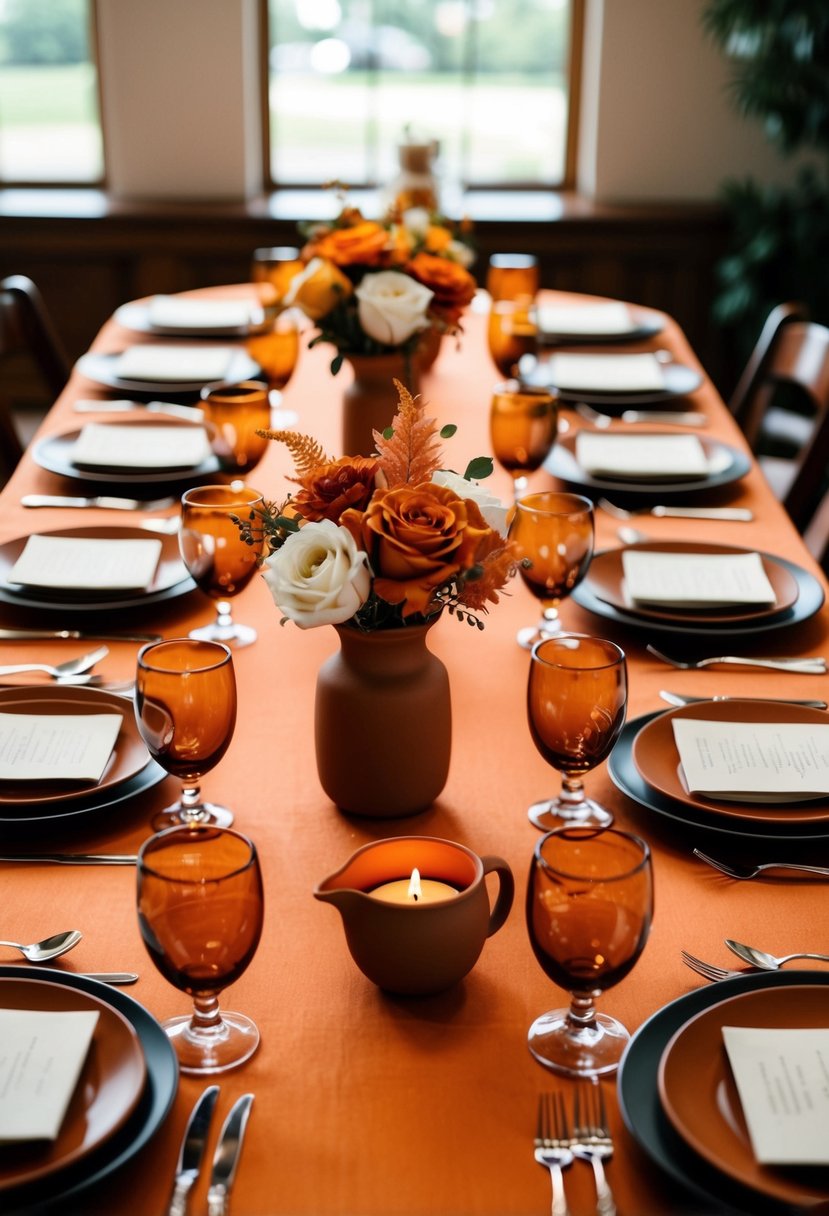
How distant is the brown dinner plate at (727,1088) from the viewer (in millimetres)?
771

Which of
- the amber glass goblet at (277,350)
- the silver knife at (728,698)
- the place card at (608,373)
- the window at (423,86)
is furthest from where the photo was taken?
the window at (423,86)

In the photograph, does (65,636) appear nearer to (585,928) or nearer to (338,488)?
(338,488)

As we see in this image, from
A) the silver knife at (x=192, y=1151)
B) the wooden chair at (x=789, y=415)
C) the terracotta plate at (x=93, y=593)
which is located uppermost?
the silver knife at (x=192, y=1151)

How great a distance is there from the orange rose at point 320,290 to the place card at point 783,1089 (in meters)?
1.17


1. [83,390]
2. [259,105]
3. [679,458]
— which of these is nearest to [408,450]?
[679,458]

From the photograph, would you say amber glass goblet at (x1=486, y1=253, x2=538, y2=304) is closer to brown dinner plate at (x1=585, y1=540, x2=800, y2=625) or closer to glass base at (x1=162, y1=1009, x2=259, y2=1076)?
brown dinner plate at (x1=585, y1=540, x2=800, y2=625)

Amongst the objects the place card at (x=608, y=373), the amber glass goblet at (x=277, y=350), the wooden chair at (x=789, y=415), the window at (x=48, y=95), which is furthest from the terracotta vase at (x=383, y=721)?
the window at (x=48, y=95)

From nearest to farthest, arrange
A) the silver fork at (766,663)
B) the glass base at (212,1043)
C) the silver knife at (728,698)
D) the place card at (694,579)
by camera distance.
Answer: the glass base at (212,1043)
the silver knife at (728,698)
the silver fork at (766,663)
the place card at (694,579)

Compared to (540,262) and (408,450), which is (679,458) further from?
(540,262)

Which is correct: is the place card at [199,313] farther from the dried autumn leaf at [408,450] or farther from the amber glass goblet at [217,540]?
the dried autumn leaf at [408,450]

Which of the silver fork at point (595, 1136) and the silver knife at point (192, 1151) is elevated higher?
the silver knife at point (192, 1151)

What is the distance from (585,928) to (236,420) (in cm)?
102

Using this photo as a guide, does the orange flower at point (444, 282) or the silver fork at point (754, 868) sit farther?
the orange flower at point (444, 282)

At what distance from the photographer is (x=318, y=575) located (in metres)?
1.01
